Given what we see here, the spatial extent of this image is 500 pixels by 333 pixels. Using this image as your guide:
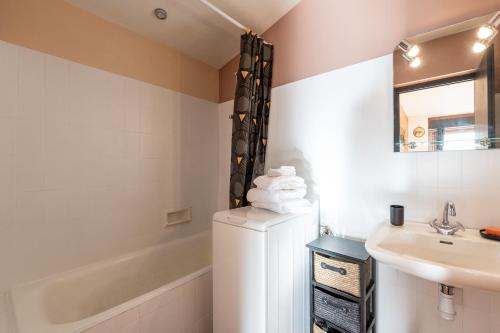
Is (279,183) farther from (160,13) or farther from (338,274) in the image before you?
(160,13)

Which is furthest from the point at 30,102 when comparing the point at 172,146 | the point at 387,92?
the point at 387,92

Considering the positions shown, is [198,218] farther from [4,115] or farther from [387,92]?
[387,92]

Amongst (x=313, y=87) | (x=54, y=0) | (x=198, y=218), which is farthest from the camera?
(x=198, y=218)

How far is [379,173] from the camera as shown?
4.32 ft

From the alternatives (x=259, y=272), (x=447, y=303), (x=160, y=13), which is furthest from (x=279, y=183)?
(x=160, y=13)

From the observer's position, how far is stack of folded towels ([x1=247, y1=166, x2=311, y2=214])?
4.23 feet

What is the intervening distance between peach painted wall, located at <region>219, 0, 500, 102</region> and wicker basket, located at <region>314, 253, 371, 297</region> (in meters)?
1.24

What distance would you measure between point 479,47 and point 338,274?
1.32 metres

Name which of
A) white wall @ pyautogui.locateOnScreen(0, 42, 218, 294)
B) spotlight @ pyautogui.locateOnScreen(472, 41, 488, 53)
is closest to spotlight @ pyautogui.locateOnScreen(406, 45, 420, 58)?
spotlight @ pyautogui.locateOnScreen(472, 41, 488, 53)

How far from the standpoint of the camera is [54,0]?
134 cm

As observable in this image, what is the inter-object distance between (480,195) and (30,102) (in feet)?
8.04

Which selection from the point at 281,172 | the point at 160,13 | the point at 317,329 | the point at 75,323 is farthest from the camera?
the point at 160,13

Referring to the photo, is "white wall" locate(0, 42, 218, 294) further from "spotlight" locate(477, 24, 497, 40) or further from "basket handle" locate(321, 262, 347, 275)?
"spotlight" locate(477, 24, 497, 40)

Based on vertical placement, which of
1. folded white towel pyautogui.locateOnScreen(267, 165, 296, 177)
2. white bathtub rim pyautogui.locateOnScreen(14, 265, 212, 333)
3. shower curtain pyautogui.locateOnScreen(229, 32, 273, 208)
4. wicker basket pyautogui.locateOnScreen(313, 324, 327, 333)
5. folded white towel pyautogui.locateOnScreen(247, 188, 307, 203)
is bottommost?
wicker basket pyautogui.locateOnScreen(313, 324, 327, 333)
